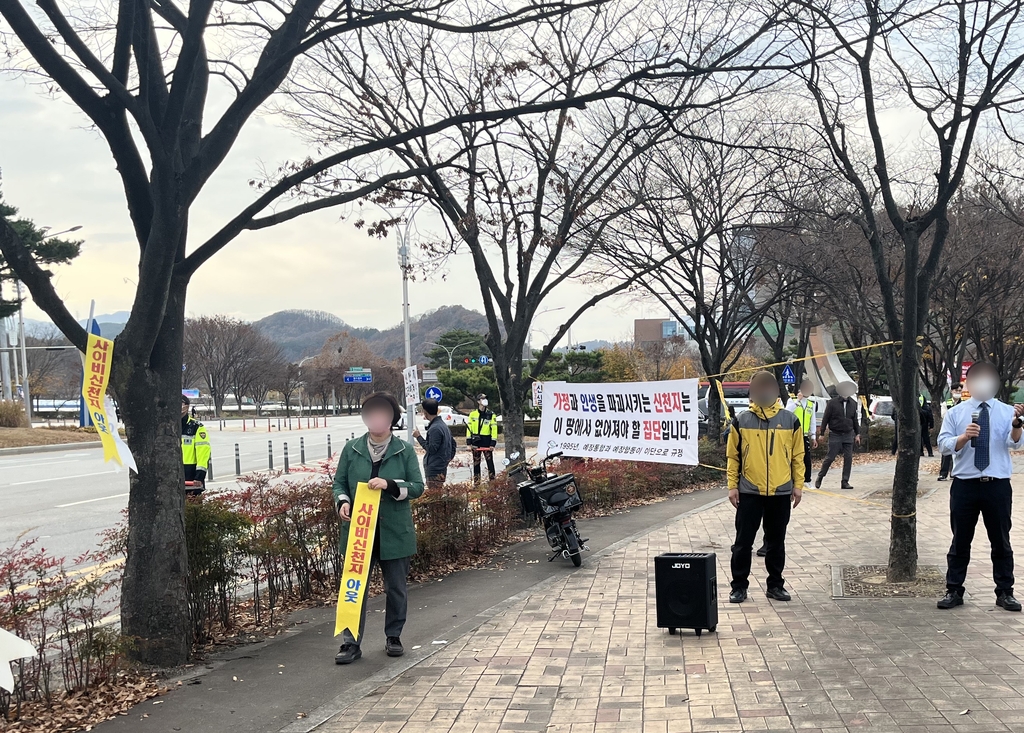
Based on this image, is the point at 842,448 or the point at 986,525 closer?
the point at 986,525

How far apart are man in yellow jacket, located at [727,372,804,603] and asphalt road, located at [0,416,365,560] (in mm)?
4989

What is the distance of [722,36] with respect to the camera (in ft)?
25.4

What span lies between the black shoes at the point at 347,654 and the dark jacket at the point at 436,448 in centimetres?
653

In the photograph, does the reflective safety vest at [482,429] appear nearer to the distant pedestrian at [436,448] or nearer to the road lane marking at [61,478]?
the distant pedestrian at [436,448]

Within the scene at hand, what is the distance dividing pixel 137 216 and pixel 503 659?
3.75 m

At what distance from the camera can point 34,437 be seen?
36.0 metres

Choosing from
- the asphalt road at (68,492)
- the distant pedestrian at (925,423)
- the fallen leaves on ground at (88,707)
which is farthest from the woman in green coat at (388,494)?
the distant pedestrian at (925,423)

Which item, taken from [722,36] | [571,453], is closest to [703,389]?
[571,453]

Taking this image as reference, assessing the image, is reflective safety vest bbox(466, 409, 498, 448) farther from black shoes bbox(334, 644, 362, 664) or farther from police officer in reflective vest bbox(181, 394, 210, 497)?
black shoes bbox(334, 644, 362, 664)

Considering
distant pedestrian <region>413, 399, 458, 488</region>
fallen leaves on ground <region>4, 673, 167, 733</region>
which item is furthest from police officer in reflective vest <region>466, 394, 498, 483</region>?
fallen leaves on ground <region>4, 673, 167, 733</region>

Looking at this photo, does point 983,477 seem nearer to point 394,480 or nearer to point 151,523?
point 394,480

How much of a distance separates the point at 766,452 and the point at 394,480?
290cm

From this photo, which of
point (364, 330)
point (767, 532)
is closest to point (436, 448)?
point (767, 532)

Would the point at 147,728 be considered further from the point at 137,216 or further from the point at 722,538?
the point at 722,538
